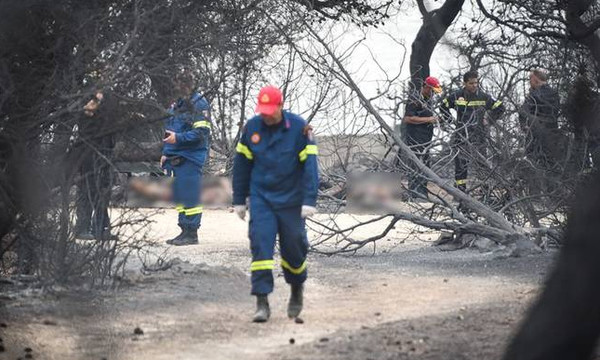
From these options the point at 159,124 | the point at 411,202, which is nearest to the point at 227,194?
the point at 411,202

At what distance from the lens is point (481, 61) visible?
15664mm

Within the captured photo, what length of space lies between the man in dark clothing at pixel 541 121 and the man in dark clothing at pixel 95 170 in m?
5.09

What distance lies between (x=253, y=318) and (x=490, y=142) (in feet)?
17.5

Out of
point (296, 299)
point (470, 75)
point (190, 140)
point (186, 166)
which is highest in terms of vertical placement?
point (470, 75)

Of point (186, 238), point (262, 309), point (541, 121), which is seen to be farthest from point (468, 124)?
point (262, 309)

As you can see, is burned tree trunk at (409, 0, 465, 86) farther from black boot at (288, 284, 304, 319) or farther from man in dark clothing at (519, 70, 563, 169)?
black boot at (288, 284, 304, 319)

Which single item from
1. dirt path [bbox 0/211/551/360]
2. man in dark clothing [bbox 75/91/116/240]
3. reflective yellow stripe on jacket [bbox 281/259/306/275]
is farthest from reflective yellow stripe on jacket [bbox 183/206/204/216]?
reflective yellow stripe on jacket [bbox 281/259/306/275]

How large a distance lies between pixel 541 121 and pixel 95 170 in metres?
5.79

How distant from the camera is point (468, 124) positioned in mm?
13633

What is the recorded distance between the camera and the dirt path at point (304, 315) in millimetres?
7848

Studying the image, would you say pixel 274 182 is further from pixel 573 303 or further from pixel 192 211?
pixel 573 303

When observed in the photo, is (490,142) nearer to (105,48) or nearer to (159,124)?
(159,124)

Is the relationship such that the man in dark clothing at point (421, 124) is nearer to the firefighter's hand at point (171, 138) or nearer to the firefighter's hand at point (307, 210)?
the firefighter's hand at point (171, 138)

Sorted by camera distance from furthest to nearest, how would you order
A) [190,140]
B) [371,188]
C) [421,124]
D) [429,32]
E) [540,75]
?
[429,32], [421,124], [540,75], [190,140], [371,188]
